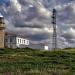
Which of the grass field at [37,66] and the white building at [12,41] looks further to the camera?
the white building at [12,41]

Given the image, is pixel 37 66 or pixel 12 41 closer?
pixel 37 66

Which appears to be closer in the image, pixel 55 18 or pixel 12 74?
pixel 12 74

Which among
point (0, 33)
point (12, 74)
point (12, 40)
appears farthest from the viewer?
point (12, 40)

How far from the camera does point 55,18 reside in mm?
77375

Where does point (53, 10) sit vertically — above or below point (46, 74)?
above

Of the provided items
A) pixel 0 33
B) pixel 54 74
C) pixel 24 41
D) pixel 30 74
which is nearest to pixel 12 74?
pixel 30 74

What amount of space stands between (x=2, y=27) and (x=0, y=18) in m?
5.22

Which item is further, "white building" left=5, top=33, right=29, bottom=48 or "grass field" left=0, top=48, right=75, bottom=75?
"white building" left=5, top=33, right=29, bottom=48

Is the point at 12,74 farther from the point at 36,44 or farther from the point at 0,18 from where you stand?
the point at 36,44

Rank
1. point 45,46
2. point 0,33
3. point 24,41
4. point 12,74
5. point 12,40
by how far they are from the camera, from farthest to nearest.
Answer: point 24,41
point 45,46
point 12,40
point 0,33
point 12,74

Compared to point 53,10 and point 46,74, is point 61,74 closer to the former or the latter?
point 46,74

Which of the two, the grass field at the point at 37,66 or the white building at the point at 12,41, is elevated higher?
the white building at the point at 12,41

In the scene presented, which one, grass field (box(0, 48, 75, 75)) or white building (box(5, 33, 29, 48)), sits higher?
white building (box(5, 33, 29, 48))

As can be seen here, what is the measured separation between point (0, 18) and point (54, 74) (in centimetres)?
8634
